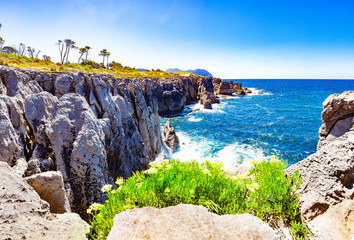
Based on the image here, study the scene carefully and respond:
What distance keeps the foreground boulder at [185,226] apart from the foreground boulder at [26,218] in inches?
75.4

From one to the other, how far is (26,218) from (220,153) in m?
29.1

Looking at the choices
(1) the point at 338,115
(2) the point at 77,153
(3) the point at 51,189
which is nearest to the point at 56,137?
(2) the point at 77,153

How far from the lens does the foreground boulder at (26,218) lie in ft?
12.3

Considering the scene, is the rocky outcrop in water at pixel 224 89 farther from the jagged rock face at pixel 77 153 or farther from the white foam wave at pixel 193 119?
the jagged rock face at pixel 77 153

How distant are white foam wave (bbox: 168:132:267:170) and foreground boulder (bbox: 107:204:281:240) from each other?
23.4 metres

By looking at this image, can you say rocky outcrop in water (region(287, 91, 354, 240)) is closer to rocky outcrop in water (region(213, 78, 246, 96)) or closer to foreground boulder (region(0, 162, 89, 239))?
foreground boulder (region(0, 162, 89, 239))

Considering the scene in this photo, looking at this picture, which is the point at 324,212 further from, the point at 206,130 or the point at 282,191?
the point at 206,130

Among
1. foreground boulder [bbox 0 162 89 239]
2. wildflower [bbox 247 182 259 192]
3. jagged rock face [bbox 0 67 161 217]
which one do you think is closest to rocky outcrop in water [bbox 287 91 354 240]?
wildflower [bbox 247 182 259 192]

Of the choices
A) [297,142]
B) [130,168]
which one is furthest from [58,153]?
[297,142]

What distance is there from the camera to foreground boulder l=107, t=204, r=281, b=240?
3104mm

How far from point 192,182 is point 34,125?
28.5 feet

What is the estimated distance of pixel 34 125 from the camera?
8.55 metres

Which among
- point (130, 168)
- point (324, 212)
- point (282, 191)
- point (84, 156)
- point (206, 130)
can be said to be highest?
point (282, 191)

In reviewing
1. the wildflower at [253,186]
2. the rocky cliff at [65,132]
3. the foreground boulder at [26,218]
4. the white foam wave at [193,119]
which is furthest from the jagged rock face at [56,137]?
the white foam wave at [193,119]
